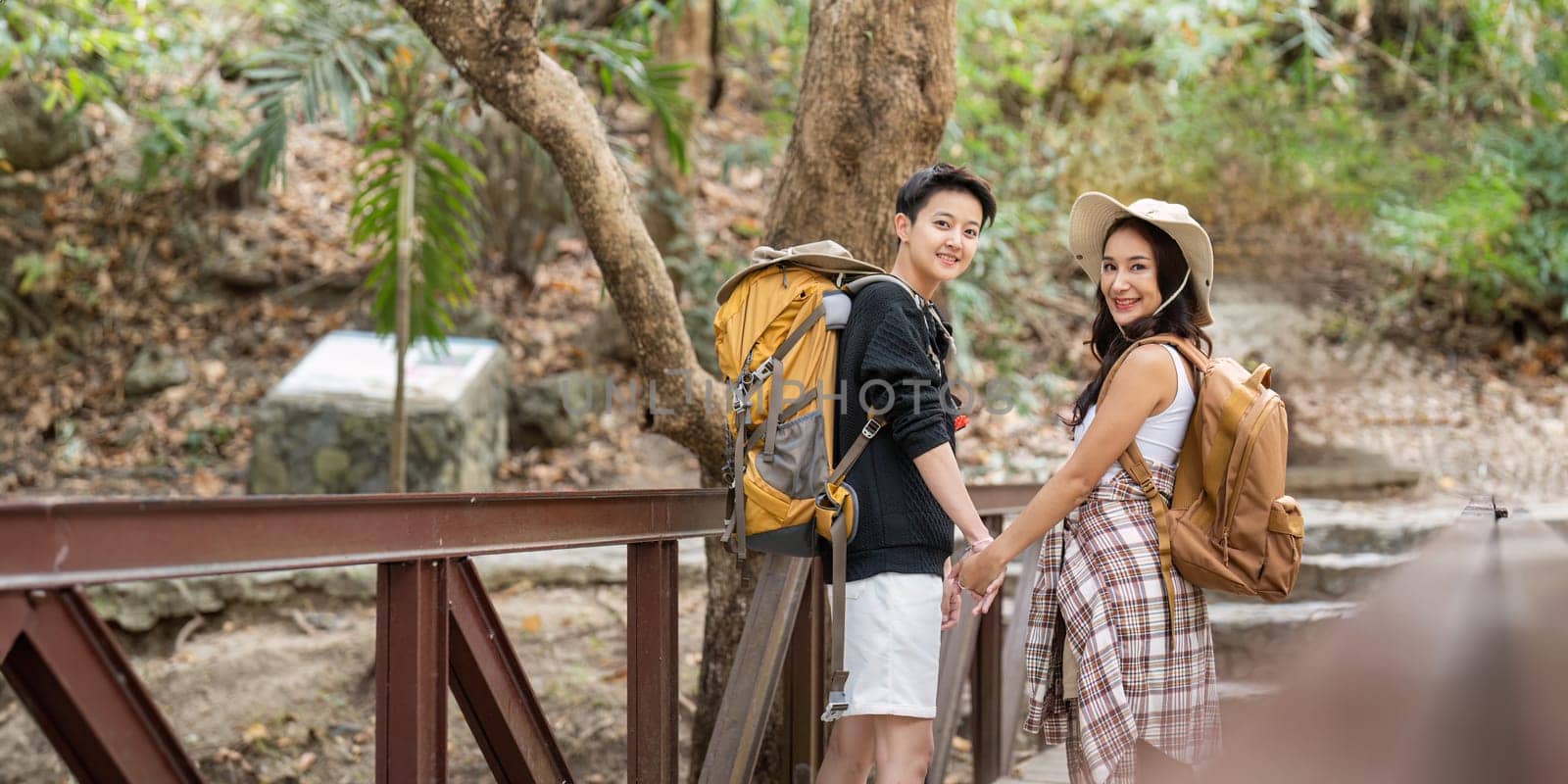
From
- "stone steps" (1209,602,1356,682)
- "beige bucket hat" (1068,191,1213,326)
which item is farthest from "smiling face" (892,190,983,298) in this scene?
"stone steps" (1209,602,1356,682)

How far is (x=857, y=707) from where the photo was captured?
7.37 ft

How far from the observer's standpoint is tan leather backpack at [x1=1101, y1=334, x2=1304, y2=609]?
2133 mm

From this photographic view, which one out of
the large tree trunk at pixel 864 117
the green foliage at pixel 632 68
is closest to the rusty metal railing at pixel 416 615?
the large tree trunk at pixel 864 117

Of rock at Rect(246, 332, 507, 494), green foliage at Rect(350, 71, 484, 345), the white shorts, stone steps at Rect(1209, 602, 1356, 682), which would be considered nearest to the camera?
the white shorts

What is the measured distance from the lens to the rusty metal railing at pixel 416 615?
147 cm

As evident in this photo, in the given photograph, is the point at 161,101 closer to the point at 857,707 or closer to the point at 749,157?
the point at 749,157

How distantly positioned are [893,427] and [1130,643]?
2.03 ft

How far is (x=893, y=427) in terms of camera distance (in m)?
2.22

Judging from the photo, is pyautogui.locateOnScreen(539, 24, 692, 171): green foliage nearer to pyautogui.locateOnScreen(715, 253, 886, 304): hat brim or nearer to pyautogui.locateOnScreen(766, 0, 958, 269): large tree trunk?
pyautogui.locateOnScreen(766, 0, 958, 269): large tree trunk

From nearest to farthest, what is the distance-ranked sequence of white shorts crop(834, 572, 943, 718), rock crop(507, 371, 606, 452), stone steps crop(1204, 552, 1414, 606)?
white shorts crop(834, 572, 943, 718) < stone steps crop(1204, 552, 1414, 606) < rock crop(507, 371, 606, 452)

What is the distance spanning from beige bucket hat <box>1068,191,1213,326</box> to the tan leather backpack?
7.2 inches

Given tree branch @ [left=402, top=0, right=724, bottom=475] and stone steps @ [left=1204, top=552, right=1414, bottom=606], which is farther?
stone steps @ [left=1204, top=552, right=1414, bottom=606]

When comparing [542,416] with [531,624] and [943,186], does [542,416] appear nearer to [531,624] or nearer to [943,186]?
[531,624]

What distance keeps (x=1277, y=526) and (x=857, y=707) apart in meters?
0.86
